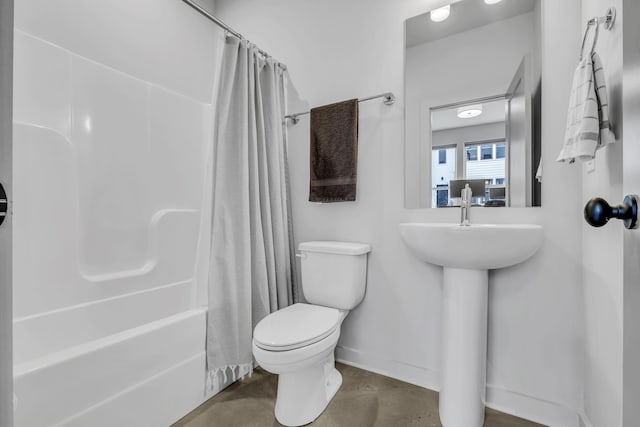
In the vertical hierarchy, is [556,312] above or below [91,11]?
below

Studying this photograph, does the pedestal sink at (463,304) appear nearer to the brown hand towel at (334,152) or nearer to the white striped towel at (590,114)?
the white striped towel at (590,114)

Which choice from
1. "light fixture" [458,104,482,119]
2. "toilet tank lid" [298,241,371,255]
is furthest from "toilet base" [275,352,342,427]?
"light fixture" [458,104,482,119]

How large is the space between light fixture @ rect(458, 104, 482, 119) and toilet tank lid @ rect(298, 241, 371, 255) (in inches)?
34.7

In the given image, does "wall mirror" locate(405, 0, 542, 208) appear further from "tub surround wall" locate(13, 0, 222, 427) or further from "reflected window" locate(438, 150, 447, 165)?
"tub surround wall" locate(13, 0, 222, 427)

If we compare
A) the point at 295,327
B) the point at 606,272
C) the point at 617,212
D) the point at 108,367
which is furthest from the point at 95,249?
the point at 606,272

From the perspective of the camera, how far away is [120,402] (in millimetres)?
1167

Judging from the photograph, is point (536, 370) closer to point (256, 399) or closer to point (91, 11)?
point (256, 399)

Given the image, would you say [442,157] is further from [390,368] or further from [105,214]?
[105,214]

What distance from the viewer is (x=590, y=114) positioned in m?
0.93

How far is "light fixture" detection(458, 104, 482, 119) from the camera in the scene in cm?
154

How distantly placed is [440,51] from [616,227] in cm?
118

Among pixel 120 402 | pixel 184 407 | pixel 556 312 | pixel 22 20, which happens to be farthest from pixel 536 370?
pixel 22 20

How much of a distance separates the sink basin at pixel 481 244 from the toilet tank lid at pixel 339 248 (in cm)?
43

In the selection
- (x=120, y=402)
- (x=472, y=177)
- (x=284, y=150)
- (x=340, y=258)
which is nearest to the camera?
(x=120, y=402)
